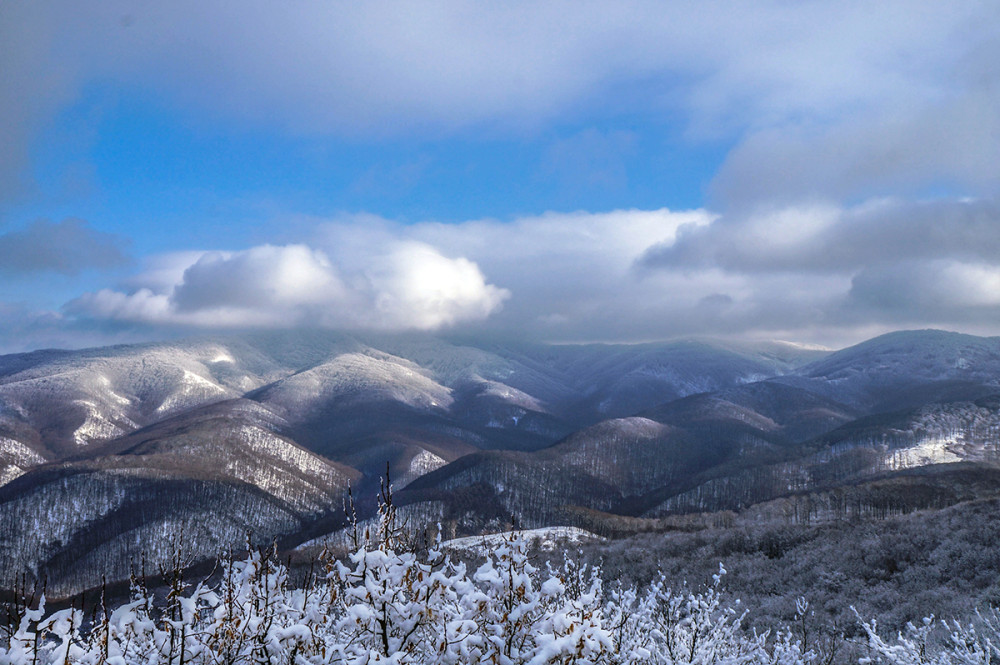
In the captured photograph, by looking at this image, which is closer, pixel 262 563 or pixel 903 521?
pixel 262 563

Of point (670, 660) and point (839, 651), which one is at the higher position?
point (670, 660)

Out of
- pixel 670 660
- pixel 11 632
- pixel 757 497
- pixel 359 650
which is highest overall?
pixel 11 632

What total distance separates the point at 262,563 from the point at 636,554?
211 feet

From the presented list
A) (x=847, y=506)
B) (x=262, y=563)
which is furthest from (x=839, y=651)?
(x=847, y=506)

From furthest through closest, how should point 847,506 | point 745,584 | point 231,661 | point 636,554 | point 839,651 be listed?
1. point 847,506
2. point 636,554
3. point 745,584
4. point 839,651
5. point 231,661

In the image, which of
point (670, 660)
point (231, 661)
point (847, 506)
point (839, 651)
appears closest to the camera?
point (231, 661)

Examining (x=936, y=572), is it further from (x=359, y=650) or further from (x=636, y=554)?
(x=359, y=650)

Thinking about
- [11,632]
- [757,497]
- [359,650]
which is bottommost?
[757,497]

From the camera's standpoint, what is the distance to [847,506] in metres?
131

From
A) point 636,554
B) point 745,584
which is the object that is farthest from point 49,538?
point 745,584

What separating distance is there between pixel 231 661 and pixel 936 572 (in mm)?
45520

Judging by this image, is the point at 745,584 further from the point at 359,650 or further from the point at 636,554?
the point at 359,650

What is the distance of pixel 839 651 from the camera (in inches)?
938

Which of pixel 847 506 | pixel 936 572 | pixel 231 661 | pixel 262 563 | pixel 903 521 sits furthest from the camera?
pixel 847 506
